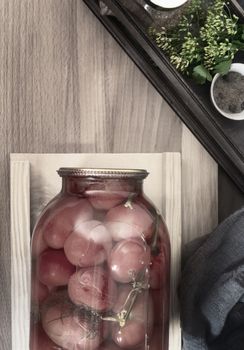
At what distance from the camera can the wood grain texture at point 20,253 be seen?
2.71ft

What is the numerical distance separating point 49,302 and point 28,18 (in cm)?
47

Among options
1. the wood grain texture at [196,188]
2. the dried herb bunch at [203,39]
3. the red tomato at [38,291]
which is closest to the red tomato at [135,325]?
the red tomato at [38,291]

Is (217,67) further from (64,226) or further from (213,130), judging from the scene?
(64,226)

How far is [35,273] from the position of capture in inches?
28.8

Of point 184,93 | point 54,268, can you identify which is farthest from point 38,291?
point 184,93

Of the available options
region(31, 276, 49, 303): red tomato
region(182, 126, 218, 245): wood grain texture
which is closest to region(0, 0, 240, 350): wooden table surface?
region(182, 126, 218, 245): wood grain texture

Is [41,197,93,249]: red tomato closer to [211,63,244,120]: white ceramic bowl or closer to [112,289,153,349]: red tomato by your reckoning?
[112,289,153,349]: red tomato

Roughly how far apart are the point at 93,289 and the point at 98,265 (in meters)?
0.03

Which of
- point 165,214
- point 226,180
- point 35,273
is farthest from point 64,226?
point 226,180

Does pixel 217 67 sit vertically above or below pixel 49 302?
above

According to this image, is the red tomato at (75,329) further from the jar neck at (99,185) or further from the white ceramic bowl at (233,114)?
the white ceramic bowl at (233,114)

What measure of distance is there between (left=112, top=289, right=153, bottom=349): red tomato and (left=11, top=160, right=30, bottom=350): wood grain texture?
22 centimetres

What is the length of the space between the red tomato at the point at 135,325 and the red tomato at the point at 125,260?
0.07 ft

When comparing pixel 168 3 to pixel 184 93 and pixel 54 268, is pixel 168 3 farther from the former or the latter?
pixel 54 268
